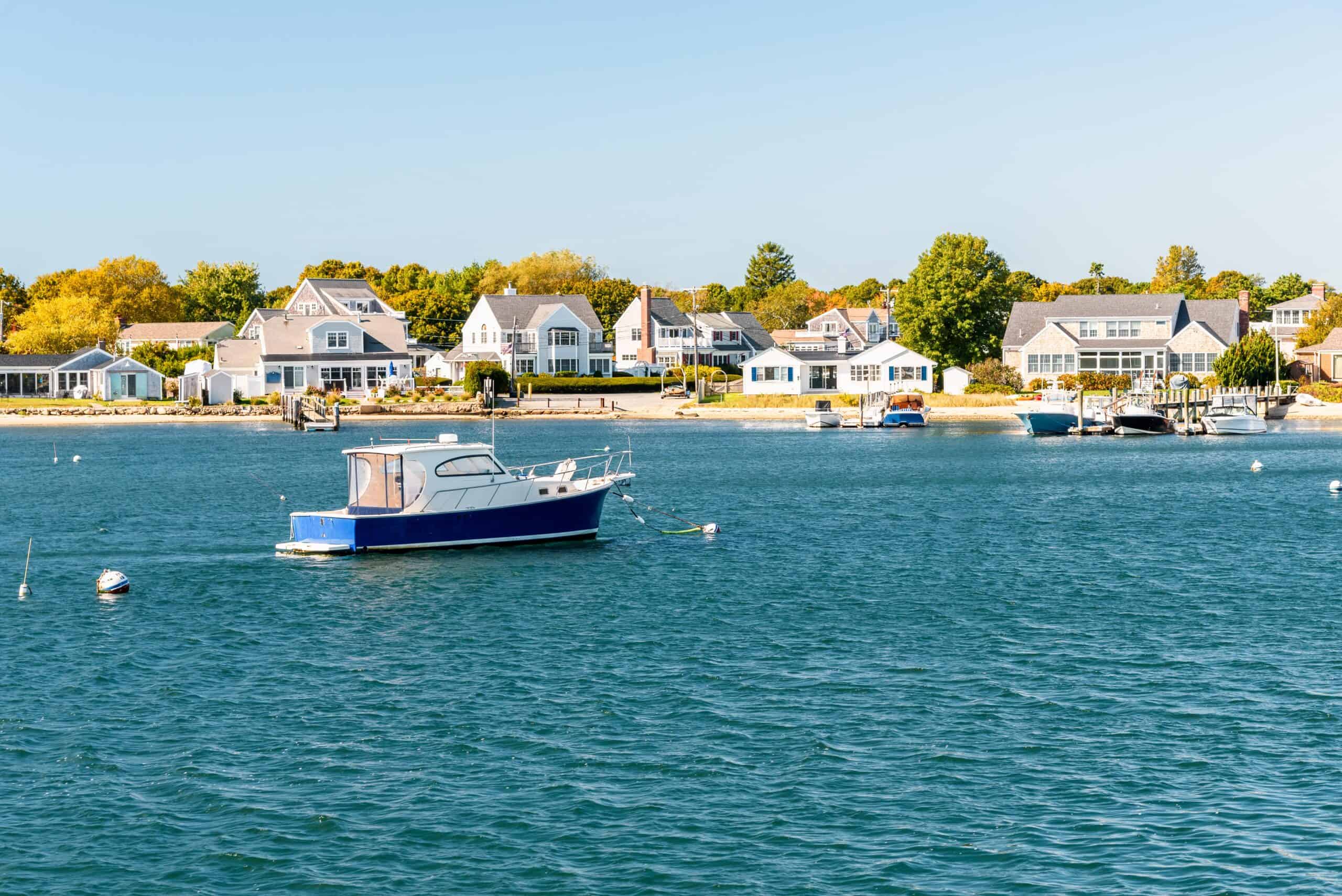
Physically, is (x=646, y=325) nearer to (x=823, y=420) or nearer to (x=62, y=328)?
(x=823, y=420)

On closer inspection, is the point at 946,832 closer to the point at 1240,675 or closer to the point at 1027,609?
the point at 1240,675

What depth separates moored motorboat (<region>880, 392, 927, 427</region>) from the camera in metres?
123

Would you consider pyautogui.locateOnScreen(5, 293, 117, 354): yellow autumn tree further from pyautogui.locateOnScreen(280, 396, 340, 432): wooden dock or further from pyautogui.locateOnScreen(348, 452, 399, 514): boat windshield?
pyautogui.locateOnScreen(348, 452, 399, 514): boat windshield

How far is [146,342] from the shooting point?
17375cm

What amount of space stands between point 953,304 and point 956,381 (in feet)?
39.8

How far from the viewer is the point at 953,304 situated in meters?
148

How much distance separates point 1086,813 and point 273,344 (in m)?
135

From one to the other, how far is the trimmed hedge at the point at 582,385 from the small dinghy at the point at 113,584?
105 meters

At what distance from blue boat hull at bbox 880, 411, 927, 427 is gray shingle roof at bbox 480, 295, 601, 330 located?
52.0m

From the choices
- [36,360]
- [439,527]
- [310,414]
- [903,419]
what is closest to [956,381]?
[903,419]

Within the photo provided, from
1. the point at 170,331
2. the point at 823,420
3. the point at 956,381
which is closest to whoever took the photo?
the point at 823,420

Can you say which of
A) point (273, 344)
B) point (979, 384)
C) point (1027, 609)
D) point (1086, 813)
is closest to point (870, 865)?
point (1086, 813)

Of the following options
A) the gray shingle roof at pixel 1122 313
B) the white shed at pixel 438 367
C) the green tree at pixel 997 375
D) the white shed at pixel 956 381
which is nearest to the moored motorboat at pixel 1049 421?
the green tree at pixel 997 375

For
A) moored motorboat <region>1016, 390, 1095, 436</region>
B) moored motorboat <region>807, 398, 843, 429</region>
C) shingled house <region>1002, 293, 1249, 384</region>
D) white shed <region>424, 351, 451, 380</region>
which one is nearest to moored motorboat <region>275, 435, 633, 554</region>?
moored motorboat <region>1016, 390, 1095, 436</region>
